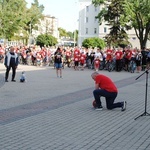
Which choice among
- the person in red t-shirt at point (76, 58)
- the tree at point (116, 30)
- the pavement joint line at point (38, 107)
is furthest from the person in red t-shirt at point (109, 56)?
the tree at point (116, 30)

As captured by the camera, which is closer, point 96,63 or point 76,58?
point 96,63

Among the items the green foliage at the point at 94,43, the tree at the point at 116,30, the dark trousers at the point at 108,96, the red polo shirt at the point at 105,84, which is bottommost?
the dark trousers at the point at 108,96

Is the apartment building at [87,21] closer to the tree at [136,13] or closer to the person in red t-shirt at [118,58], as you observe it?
the tree at [136,13]

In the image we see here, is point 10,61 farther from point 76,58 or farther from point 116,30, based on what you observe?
point 116,30

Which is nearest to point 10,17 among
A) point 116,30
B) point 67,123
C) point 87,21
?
point 116,30

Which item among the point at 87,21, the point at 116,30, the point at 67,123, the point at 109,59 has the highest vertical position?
the point at 87,21

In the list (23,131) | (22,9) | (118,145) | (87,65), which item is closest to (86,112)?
(23,131)

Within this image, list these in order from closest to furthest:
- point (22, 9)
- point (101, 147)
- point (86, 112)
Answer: point (101, 147) → point (86, 112) → point (22, 9)

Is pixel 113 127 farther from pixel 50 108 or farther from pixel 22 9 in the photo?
pixel 22 9

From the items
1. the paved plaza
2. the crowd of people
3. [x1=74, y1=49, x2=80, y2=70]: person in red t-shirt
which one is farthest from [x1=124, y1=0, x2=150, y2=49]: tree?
the paved plaza

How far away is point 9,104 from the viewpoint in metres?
11.5

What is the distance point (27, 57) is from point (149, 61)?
1185cm

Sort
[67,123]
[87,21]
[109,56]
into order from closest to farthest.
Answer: [67,123], [109,56], [87,21]

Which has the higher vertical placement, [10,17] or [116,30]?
[10,17]
